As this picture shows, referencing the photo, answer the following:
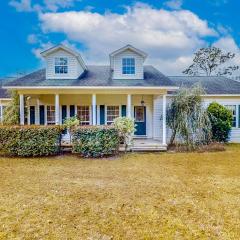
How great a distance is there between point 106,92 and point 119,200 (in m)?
9.03

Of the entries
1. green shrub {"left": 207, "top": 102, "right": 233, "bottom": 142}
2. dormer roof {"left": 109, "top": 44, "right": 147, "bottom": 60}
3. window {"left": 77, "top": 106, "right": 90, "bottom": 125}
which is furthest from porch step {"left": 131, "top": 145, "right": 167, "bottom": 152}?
dormer roof {"left": 109, "top": 44, "right": 147, "bottom": 60}

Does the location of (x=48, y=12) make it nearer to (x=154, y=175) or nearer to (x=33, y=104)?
(x=33, y=104)

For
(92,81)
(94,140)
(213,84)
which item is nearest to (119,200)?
(94,140)

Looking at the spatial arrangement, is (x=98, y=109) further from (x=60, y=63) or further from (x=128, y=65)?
(x=60, y=63)

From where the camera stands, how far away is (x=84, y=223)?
16.3 feet

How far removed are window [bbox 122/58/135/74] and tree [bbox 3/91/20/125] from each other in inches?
264

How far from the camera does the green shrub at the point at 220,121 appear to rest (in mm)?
15992

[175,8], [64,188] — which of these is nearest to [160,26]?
[175,8]

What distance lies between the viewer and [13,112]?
53.9 feet

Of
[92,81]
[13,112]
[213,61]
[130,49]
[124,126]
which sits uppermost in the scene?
[213,61]

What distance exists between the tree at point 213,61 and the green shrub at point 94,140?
92.1 feet

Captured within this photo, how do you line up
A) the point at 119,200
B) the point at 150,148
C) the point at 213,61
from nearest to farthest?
the point at 119,200
the point at 150,148
the point at 213,61

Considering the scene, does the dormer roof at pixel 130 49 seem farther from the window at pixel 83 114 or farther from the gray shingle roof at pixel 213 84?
the gray shingle roof at pixel 213 84

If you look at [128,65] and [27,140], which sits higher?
[128,65]
